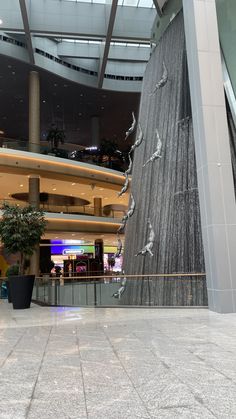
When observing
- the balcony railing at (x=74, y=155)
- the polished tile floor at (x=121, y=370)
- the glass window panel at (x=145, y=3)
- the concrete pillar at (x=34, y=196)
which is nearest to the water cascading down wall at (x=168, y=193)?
the polished tile floor at (x=121, y=370)

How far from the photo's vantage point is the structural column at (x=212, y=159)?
8531 mm

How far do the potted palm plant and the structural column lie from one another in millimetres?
4996

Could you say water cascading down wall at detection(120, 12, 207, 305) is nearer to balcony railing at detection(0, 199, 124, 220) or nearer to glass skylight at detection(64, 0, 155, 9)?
glass skylight at detection(64, 0, 155, 9)

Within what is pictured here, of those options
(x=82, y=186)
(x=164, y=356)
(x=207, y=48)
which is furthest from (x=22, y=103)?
(x=164, y=356)

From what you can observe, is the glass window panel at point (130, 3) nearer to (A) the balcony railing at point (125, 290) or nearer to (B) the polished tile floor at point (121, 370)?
(A) the balcony railing at point (125, 290)

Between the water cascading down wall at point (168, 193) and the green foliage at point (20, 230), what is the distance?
118 inches

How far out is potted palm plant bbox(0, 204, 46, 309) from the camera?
37.7 ft

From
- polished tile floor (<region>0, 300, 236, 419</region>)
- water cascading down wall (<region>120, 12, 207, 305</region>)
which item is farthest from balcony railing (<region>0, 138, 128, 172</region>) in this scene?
polished tile floor (<region>0, 300, 236, 419</region>)

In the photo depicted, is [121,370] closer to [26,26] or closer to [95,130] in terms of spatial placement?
[26,26]

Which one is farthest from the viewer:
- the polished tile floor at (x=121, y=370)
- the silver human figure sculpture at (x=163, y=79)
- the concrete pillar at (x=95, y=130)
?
the concrete pillar at (x=95, y=130)

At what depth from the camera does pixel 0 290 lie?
18156 mm

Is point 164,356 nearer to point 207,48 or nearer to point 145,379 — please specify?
point 145,379

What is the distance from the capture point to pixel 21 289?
11.5 metres

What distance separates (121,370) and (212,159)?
583cm
